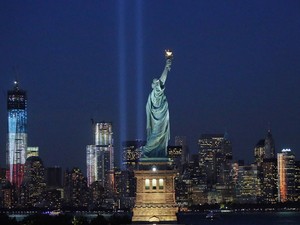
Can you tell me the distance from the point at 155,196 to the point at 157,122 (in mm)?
5789

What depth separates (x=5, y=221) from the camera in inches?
3932

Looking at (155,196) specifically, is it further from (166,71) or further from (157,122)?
(166,71)

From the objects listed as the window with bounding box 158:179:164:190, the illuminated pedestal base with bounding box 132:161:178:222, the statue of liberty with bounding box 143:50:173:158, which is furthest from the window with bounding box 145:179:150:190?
the statue of liberty with bounding box 143:50:173:158

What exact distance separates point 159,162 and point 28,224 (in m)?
20.4

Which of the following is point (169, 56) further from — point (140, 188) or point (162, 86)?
point (140, 188)

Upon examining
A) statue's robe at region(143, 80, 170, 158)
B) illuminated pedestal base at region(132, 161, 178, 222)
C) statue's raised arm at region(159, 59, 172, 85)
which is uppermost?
statue's raised arm at region(159, 59, 172, 85)

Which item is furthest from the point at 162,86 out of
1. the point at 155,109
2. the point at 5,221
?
the point at 5,221

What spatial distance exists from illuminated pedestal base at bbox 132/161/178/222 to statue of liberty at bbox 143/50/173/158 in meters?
1.78

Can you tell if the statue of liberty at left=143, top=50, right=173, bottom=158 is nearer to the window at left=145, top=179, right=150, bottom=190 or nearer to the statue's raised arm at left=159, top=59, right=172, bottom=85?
the statue's raised arm at left=159, top=59, right=172, bottom=85

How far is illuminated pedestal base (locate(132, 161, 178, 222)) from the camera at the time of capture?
72438 millimetres

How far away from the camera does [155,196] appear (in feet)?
238

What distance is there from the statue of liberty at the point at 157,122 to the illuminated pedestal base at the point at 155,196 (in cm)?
178

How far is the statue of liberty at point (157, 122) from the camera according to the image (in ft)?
243

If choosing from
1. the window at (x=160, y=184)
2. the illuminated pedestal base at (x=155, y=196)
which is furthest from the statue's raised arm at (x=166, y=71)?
the window at (x=160, y=184)
